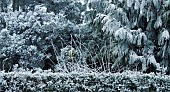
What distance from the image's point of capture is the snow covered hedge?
189 inches

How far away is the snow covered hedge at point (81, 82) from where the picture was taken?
4809 millimetres

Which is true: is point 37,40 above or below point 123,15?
below

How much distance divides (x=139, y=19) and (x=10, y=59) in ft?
11.7

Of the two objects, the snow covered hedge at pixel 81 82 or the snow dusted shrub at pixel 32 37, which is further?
the snow dusted shrub at pixel 32 37

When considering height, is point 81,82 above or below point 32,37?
below

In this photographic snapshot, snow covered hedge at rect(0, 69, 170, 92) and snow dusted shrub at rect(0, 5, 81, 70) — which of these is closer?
snow covered hedge at rect(0, 69, 170, 92)

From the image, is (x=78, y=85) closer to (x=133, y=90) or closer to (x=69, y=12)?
(x=133, y=90)

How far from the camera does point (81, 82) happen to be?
494 cm

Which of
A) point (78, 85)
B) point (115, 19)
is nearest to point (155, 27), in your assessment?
point (115, 19)

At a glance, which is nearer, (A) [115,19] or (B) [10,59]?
(A) [115,19]

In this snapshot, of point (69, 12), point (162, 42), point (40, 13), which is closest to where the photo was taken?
point (162, 42)

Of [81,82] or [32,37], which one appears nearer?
[81,82]

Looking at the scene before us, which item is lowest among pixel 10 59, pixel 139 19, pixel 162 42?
pixel 10 59

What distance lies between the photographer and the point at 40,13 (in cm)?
896
